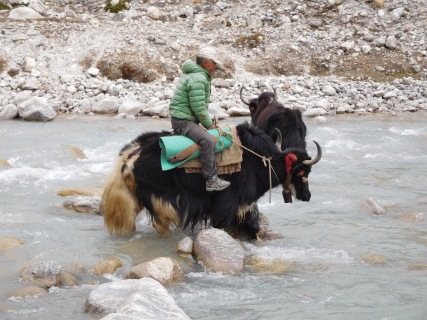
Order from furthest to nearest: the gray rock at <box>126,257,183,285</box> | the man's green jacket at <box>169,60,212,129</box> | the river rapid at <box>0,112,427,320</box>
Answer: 1. the man's green jacket at <box>169,60,212,129</box>
2. the gray rock at <box>126,257,183,285</box>
3. the river rapid at <box>0,112,427,320</box>

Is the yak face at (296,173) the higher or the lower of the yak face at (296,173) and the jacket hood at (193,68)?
the lower

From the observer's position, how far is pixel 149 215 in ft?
21.9

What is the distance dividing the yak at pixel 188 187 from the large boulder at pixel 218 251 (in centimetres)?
36

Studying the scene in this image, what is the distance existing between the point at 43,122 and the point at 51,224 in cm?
701

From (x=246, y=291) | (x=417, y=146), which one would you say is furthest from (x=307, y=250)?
(x=417, y=146)

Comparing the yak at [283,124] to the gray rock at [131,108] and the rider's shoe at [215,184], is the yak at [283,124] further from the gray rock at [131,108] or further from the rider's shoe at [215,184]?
the gray rock at [131,108]

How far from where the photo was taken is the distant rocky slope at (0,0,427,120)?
15727mm

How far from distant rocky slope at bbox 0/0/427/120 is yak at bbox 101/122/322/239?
767 centimetres

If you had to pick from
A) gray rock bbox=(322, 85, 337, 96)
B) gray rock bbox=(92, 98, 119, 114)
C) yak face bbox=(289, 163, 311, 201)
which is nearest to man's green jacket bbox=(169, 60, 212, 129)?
yak face bbox=(289, 163, 311, 201)

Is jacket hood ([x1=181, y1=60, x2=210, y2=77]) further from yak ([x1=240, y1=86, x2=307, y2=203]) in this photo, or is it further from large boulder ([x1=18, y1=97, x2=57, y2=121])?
large boulder ([x1=18, y1=97, x2=57, y2=121])

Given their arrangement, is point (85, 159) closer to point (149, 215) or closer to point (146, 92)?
point (149, 215)

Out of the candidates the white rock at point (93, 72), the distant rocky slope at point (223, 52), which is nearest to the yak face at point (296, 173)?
the distant rocky slope at point (223, 52)

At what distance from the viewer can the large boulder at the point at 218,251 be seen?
18.9 feet

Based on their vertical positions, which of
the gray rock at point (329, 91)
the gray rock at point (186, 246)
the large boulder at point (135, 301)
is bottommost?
the gray rock at point (329, 91)
